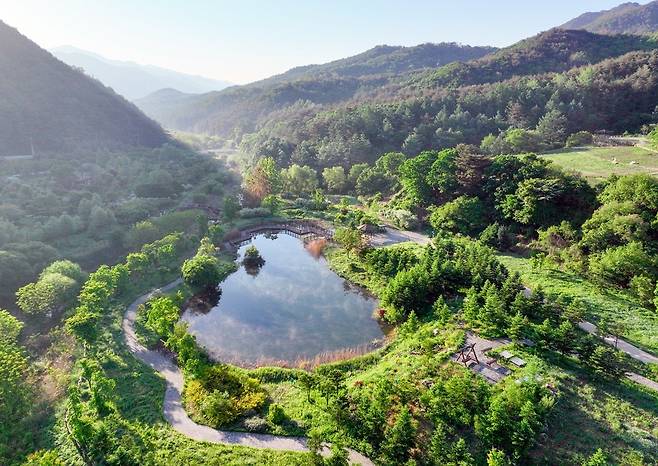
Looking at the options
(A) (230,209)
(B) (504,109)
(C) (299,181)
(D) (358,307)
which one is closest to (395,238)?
(D) (358,307)

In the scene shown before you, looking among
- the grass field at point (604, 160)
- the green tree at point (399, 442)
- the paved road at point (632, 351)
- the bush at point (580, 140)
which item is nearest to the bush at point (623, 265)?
the paved road at point (632, 351)

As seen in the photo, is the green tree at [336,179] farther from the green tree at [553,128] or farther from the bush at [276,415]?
the bush at [276,415]

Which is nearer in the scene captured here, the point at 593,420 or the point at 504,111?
the point at 593,420

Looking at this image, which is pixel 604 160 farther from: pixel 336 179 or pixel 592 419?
pixel 592 419

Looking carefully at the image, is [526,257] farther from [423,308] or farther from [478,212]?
[423,308]

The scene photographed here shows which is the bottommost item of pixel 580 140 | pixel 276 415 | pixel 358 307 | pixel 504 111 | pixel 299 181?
pixel 358 307

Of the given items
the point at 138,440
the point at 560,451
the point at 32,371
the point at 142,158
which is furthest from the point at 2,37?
the point at 560,451
